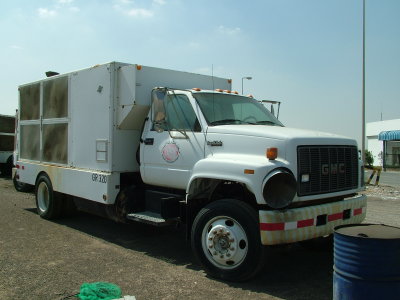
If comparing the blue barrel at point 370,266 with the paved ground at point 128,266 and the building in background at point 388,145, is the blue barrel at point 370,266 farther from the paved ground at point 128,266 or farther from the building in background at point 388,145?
the building in background at point 388,145

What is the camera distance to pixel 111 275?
207 inches

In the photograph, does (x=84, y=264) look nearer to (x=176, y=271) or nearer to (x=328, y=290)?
(x=176, y=271)

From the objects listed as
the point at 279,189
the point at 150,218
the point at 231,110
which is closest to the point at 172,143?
the point at 231,110

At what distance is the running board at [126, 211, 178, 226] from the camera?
611 centimetres

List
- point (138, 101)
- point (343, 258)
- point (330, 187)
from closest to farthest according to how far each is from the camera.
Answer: point (343, 258), point (330, 187), point (138, 101)

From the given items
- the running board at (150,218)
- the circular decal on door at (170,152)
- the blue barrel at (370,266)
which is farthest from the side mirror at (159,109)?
the blue barrel at (370,266)

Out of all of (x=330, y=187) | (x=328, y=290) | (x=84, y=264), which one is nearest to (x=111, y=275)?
(x=84, y=264)

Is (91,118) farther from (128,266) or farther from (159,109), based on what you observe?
(128,266)

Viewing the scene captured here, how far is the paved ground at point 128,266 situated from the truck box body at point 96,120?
0.83 meters

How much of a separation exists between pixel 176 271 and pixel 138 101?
2695mm

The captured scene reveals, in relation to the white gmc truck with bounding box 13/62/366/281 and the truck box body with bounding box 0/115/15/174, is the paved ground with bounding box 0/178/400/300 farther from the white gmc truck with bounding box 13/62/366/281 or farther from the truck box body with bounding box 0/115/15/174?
the truck box body with bounding box 0/115/15/174

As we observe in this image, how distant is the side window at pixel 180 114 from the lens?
19.9 ft

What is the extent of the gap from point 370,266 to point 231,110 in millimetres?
3300

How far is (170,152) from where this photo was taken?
20.3ft
